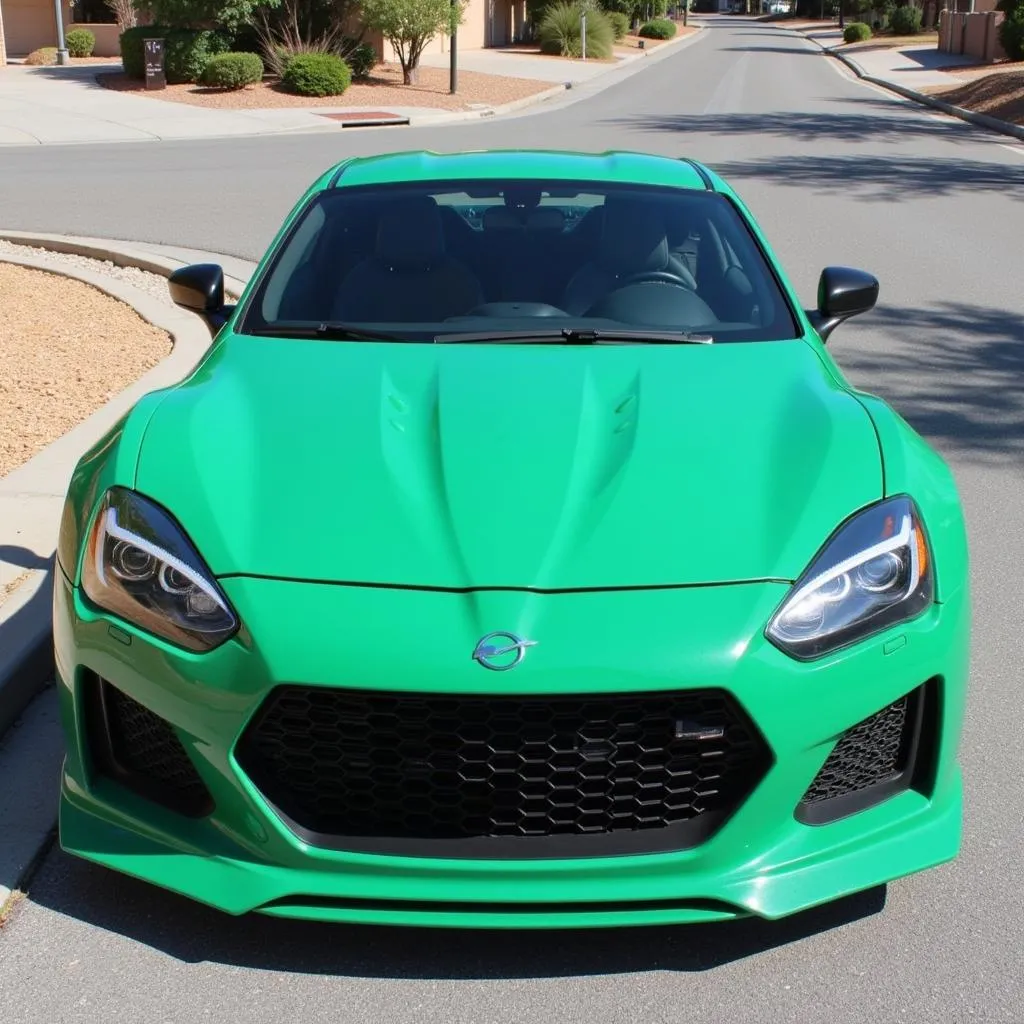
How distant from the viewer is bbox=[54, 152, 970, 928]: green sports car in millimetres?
2664

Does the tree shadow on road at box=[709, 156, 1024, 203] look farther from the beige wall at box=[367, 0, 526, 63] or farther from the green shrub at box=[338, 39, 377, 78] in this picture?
the beige wall at box=[367, 0, 526, 63]

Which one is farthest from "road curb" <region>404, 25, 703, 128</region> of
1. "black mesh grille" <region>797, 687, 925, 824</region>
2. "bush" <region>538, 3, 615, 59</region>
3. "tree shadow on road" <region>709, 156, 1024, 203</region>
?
"black mesh grille" <region>797, 687, 925, 824</region>

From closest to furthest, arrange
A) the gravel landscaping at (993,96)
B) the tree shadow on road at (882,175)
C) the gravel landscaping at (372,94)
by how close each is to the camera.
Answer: the tree shadow on road at (882,175)
the gravel landscaping at (993,96)
the gravel landscaping at (372,94)

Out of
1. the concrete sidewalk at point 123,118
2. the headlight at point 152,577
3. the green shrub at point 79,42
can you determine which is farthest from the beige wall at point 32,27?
the headlight at point 152,577

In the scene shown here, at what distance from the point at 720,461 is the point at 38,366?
5.70 metres

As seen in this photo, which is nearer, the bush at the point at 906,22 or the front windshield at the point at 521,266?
the front windshield at the point at 521,266

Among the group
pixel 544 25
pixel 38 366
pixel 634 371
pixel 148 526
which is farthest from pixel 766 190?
pixel 544 25

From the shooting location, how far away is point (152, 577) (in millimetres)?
2881

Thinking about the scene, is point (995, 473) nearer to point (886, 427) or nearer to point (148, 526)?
point (886, 427)

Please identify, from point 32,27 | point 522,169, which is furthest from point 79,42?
point 522,169

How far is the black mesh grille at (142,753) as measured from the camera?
2.83 metres

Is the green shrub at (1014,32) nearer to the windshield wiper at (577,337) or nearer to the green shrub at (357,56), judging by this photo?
the green shrub at (357,56)

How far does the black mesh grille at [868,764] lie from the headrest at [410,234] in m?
2.27

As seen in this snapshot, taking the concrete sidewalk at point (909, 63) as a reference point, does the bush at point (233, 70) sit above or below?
above
